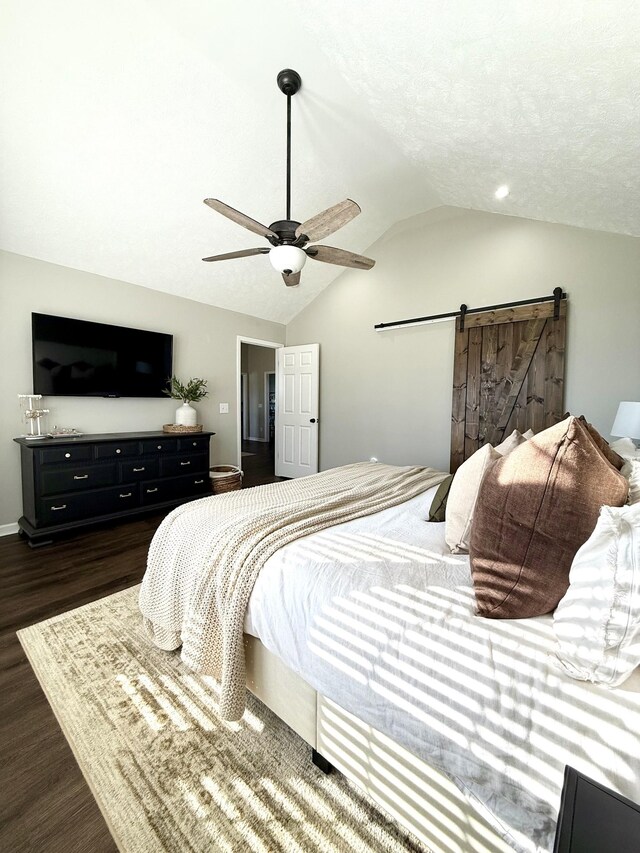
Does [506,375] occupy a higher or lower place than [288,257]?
lower

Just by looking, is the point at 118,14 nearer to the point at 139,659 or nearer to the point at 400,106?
the point at 400,106

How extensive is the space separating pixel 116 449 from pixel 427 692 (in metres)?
3.41

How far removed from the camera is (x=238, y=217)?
6.97ft

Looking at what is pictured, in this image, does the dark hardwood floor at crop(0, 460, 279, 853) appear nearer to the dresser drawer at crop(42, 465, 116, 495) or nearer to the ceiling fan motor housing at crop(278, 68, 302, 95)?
the dresser drawer at crop(42, 465, 116, 495)

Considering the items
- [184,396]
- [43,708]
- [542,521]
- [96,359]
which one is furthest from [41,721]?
[184,396]

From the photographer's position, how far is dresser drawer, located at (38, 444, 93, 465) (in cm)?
298

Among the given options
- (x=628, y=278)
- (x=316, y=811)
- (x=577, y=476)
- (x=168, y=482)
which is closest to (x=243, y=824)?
(x=316, y=811)

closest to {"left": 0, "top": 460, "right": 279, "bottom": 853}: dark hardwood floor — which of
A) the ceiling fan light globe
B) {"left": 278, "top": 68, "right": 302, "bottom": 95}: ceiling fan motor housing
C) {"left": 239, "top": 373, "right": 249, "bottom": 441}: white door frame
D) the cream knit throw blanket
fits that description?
the cream knit throw blanket

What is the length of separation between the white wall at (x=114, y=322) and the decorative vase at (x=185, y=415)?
0.20 m

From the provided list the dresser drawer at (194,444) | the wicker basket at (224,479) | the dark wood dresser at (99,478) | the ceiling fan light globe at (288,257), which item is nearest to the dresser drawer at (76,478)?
the dark wood dresser at (99,478)

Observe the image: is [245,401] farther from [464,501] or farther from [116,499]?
[464,501]

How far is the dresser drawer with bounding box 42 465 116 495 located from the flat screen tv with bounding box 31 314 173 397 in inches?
32.4

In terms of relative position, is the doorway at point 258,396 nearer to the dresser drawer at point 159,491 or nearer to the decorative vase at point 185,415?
the decorative vase at point 185,415

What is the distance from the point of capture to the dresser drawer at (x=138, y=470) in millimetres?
3485
